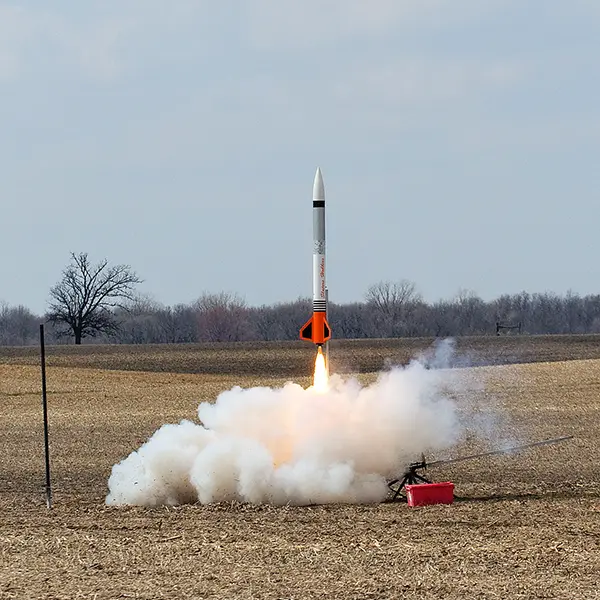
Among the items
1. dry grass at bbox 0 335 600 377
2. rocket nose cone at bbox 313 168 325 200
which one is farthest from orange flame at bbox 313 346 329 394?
dry grass at bbox 0 335 600 377

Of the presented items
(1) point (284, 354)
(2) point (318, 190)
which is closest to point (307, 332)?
(2) point (318, 190)

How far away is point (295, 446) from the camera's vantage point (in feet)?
60.6

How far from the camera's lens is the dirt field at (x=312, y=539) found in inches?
471

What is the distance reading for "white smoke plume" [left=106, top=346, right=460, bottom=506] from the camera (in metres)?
17.5

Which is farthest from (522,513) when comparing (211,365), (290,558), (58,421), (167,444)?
(211,365)

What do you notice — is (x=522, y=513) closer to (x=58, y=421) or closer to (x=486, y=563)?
(x=486, y=563)

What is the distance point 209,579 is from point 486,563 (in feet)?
9.71

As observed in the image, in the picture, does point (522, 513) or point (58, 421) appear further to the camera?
point (58, 421)

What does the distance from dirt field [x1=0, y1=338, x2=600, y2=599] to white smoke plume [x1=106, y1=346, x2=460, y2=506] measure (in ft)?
1.71

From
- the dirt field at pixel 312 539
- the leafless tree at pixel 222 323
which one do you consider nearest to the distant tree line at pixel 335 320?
the leafless tree at pixel 222 323

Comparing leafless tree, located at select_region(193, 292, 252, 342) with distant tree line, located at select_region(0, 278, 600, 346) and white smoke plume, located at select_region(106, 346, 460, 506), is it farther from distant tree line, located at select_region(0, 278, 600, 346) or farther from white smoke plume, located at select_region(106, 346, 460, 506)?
white smoke plume, located at select_region(106, 346, 460, 506)

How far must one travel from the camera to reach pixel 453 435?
1839cm

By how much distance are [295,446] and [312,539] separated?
410 cm

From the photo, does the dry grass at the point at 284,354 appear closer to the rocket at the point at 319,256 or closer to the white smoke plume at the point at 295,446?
the rocket at the point at 319,256
